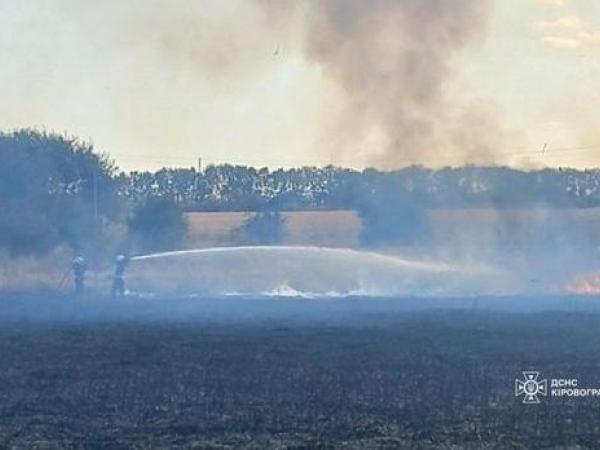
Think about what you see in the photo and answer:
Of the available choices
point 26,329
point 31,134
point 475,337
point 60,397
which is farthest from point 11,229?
point 60,397

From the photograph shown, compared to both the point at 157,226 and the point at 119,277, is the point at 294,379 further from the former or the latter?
the point at 157,226

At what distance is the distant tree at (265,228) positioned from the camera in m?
85.8

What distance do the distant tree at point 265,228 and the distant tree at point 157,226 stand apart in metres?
6.43

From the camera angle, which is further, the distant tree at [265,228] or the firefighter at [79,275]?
the distant tree at [265,228]

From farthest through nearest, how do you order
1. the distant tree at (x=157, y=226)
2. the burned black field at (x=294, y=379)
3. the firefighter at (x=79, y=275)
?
the distant tree at (x=157, y=226)
the firefighter at (x=79, y=275)
the burned black field at (x=294, y=379)

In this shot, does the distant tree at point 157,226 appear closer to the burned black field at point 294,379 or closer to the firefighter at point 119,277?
the firefighter at point 119,277

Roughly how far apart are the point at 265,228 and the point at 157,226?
8.99 m

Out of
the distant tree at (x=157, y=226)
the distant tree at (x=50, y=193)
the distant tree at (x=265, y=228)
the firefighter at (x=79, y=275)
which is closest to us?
the firefighter at (x=79, y=275)

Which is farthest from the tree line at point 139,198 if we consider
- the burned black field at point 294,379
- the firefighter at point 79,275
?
the burned black field at point 294,379

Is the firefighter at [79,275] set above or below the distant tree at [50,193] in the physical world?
below

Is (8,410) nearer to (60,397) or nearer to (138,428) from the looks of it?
(60,397)

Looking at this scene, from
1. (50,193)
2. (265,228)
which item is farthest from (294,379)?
(265,228)

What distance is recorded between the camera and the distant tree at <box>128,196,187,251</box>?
81.5 meters

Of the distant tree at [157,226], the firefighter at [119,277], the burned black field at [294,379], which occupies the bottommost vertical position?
the burned black field at [294,379]
